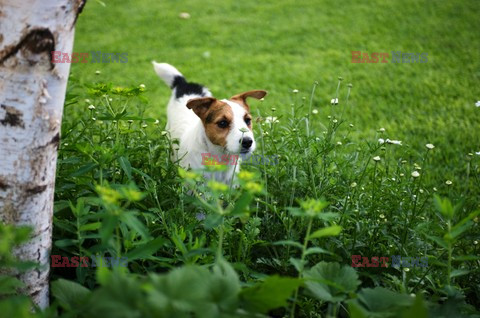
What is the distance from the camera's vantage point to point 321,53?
21.4 feet

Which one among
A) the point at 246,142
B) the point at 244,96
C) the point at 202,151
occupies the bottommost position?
the point at 202,151

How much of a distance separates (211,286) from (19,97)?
35.1 inches

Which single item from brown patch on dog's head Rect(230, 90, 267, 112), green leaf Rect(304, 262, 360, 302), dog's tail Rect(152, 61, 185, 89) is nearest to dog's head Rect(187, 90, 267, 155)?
brown patch on dog's head Rect(230, 90, 267, 112)

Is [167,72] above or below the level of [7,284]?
above

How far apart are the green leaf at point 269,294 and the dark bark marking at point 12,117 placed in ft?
3.11

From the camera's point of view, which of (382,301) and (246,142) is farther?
(246,142)

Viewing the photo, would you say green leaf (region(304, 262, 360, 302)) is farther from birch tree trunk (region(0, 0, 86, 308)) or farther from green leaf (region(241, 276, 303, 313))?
birch tree trunk (region(0, 0, 86, 308))

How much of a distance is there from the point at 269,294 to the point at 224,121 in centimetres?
190

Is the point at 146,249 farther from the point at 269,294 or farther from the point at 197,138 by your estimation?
the point at 197,138

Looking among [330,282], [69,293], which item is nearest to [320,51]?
[330,282]

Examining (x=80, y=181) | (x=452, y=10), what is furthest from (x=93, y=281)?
(x=452, y=10)

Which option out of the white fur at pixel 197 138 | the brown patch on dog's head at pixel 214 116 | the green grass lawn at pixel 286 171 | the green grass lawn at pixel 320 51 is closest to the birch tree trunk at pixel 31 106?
the green grass lawn at pixel 286 171

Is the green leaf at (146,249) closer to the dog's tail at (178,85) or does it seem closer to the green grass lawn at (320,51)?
the dog's tail at (178,85)

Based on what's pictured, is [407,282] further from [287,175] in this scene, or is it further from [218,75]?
[218,75]
